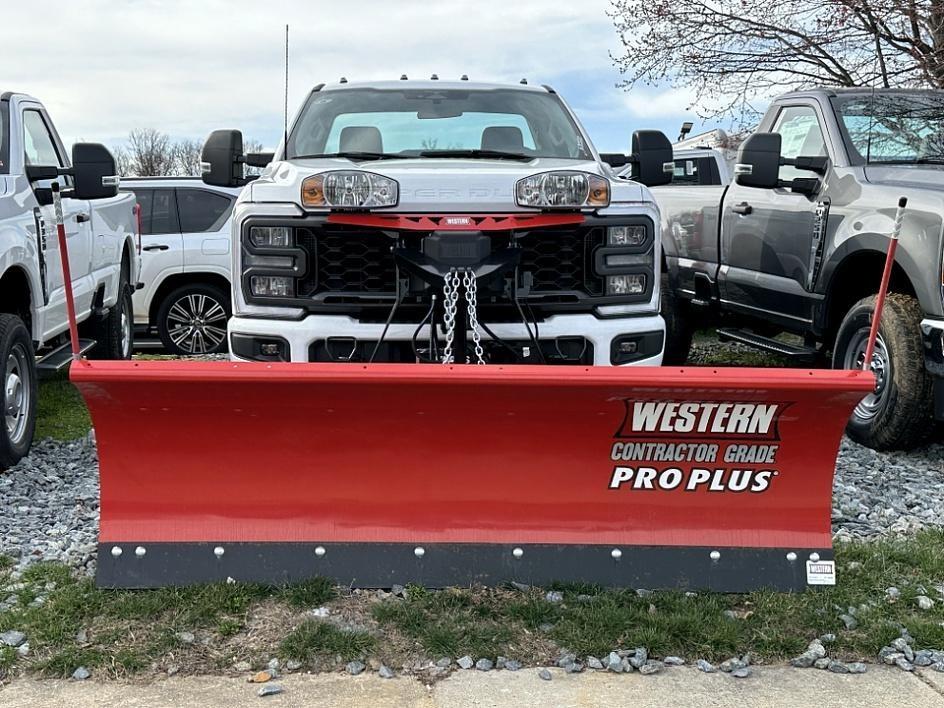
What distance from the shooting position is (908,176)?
20.6 feet

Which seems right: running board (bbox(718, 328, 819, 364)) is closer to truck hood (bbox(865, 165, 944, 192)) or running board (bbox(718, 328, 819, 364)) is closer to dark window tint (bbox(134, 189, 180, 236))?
truck hood (bbox(865, 165, 944, 192))

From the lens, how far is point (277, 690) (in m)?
3.21

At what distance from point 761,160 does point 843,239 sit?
679 millimetres

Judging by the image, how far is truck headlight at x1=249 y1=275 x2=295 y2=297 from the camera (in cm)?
458

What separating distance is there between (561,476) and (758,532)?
29.7 inches

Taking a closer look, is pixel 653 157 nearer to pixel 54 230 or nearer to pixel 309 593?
pixel 309 593

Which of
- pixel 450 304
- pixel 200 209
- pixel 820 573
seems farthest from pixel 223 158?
pixel 200 209

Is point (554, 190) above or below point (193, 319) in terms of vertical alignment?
above

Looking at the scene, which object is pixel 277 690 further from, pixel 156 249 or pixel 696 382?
pixel 156 249

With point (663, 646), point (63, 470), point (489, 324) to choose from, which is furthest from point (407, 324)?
point (63, 470)

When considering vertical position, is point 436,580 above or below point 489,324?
below

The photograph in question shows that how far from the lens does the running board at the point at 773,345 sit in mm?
7020

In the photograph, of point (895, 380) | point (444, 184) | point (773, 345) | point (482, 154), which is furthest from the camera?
point (773, 345)

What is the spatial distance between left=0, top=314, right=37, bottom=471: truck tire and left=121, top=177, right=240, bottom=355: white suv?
4.27m
